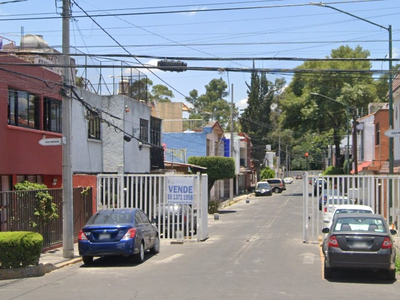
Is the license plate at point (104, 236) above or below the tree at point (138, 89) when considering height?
below

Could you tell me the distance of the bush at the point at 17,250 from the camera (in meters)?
14.0

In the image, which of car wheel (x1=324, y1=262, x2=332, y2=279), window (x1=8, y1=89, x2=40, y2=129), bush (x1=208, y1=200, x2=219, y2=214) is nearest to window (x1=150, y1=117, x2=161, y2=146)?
bush (x1=208, y1=200, x2=219, y2=214)

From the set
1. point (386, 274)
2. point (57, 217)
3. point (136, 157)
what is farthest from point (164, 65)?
point (136, 157)

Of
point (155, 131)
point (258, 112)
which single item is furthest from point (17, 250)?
point (258, 112)

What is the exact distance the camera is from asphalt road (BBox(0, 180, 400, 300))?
11227 mm

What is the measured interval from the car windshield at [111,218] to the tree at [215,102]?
262 feet

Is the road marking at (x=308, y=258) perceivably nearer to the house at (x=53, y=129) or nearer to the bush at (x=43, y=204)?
the bush at (x=43, y=204)

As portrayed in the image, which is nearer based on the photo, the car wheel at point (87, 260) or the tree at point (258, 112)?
the car wheel at point (87, 260)

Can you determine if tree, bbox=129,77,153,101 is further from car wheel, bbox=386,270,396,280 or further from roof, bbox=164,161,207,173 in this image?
car wheel, bbox=386,270,396,280

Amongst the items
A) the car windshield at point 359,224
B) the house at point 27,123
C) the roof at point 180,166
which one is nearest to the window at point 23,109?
the house at point 27,123

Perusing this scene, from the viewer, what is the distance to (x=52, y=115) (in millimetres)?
23672

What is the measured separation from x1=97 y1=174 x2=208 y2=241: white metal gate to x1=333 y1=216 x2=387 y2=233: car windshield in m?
9.52

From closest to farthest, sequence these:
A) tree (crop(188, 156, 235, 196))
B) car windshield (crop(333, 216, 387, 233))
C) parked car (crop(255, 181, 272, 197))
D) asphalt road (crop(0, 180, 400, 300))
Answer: asphalt road (crop(0, 180, 400, 300)) → car windshield (crop(333, 216, 387, 233)) → tree (crop(188, 156, 235, 196)) → parked car (crop(255, 181, 272, 197))

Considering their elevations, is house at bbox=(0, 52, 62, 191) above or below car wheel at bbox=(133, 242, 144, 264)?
above
